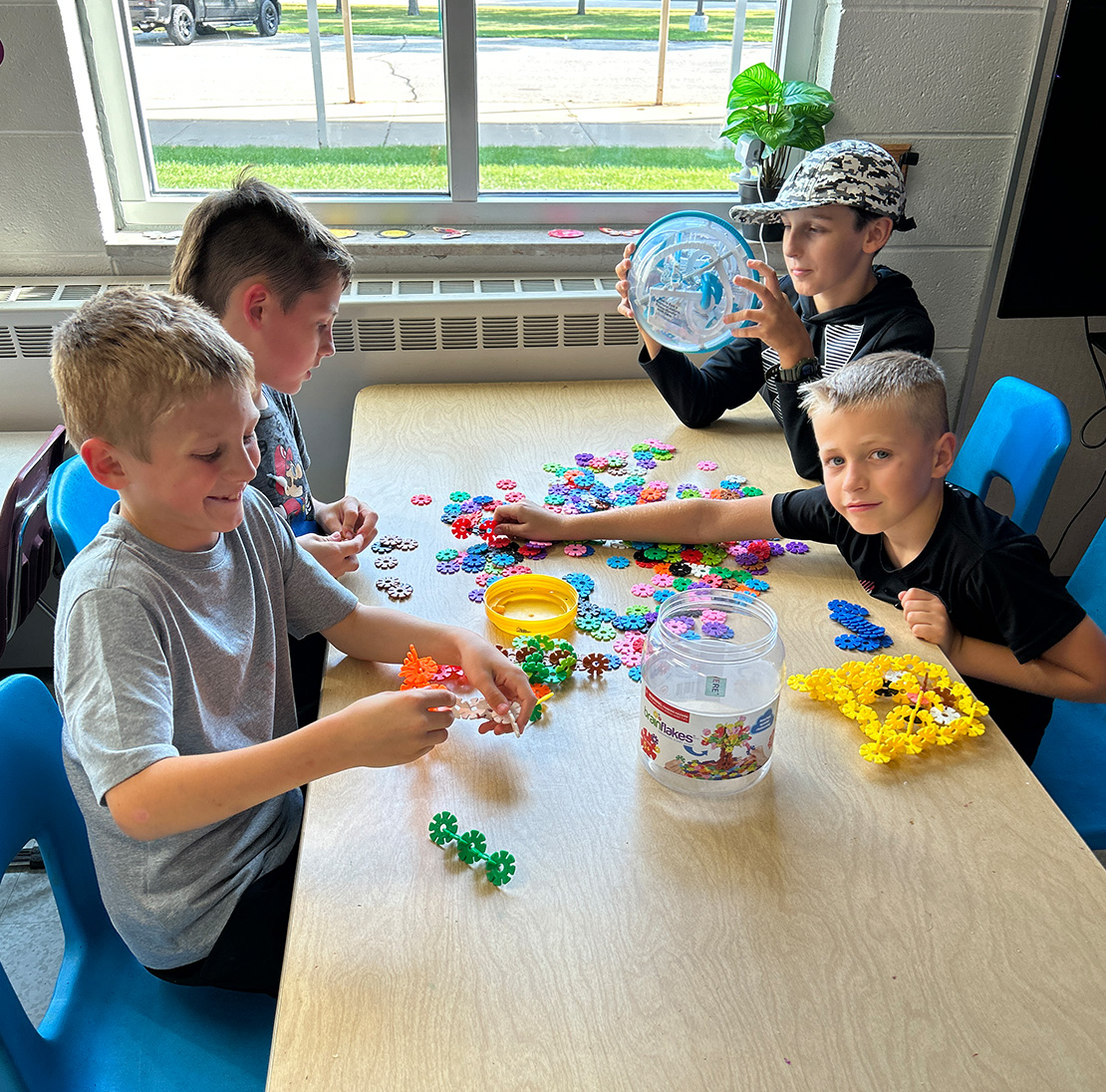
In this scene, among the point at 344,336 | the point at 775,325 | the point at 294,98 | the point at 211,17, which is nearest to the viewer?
the point at 775,325

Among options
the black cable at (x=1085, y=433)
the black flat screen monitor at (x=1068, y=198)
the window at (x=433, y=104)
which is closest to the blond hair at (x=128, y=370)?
the window at (x=433, y=104)

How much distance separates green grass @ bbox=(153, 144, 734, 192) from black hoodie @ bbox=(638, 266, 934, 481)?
834mm

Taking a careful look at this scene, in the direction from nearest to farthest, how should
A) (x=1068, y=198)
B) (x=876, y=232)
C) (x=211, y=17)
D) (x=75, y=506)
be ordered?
(x=75, y=506)
(x=876, y=232)
(x=1068, y=198)
(x=211, y=17)

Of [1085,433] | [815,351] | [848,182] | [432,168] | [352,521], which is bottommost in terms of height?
[1085,433]

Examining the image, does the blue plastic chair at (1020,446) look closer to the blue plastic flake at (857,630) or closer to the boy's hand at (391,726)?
the blue plastic flake at (857,630)

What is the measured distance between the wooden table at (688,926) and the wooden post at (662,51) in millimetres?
2024

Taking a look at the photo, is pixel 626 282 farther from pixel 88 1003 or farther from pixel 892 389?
pixel 88 1003

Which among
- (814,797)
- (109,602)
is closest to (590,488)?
(814,797)

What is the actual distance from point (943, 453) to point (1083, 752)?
56 cm

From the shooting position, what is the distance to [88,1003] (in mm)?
1076

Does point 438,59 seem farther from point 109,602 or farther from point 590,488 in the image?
point 109,602

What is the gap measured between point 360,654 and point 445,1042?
23.0 inches

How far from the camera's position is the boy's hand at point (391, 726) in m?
0.93

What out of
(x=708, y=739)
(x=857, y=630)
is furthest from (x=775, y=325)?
(x=708, y=739)
